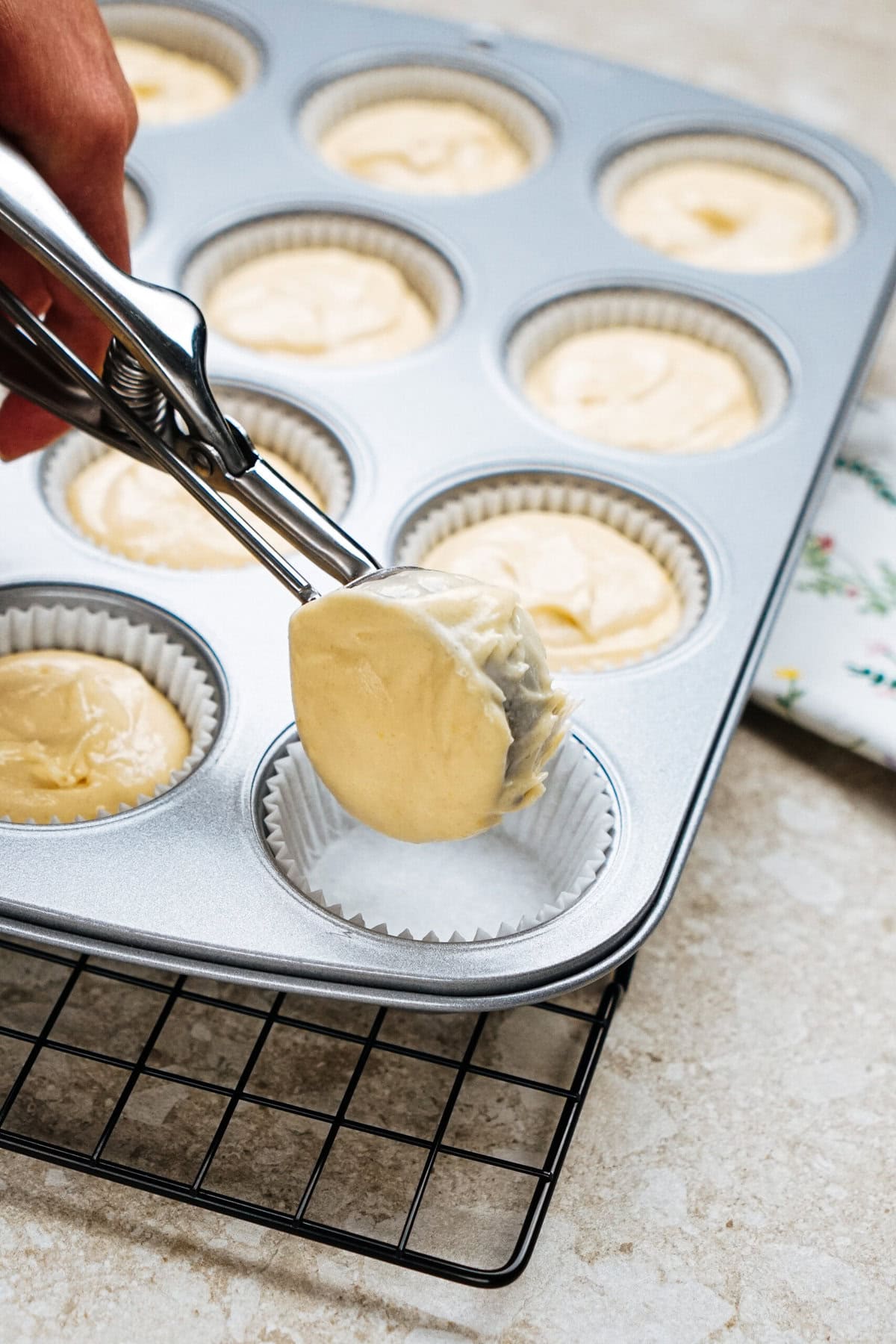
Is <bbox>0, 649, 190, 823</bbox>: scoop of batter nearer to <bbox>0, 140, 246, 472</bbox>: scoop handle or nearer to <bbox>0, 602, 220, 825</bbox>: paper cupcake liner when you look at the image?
<bbox>0, 602, 220, 825</bbox>: paper cupcake liner

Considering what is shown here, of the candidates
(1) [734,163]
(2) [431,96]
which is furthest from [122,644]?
(1) [734,163]

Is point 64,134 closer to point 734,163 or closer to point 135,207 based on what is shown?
point 135,207

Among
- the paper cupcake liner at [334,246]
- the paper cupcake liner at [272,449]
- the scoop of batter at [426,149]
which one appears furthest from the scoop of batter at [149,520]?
the scoop of batter at [426,149]

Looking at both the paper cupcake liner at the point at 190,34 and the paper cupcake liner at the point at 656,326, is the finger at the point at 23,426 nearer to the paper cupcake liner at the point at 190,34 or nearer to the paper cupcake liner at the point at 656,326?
the paper cupcake liner at the point at 656,326

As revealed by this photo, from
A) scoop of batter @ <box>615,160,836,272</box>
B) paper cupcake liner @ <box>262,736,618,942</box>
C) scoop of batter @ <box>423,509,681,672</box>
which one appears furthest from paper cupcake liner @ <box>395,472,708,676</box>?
scoop of batter @ <box>615,160,836,272</box>

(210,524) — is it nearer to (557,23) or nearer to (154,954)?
(154,954)
